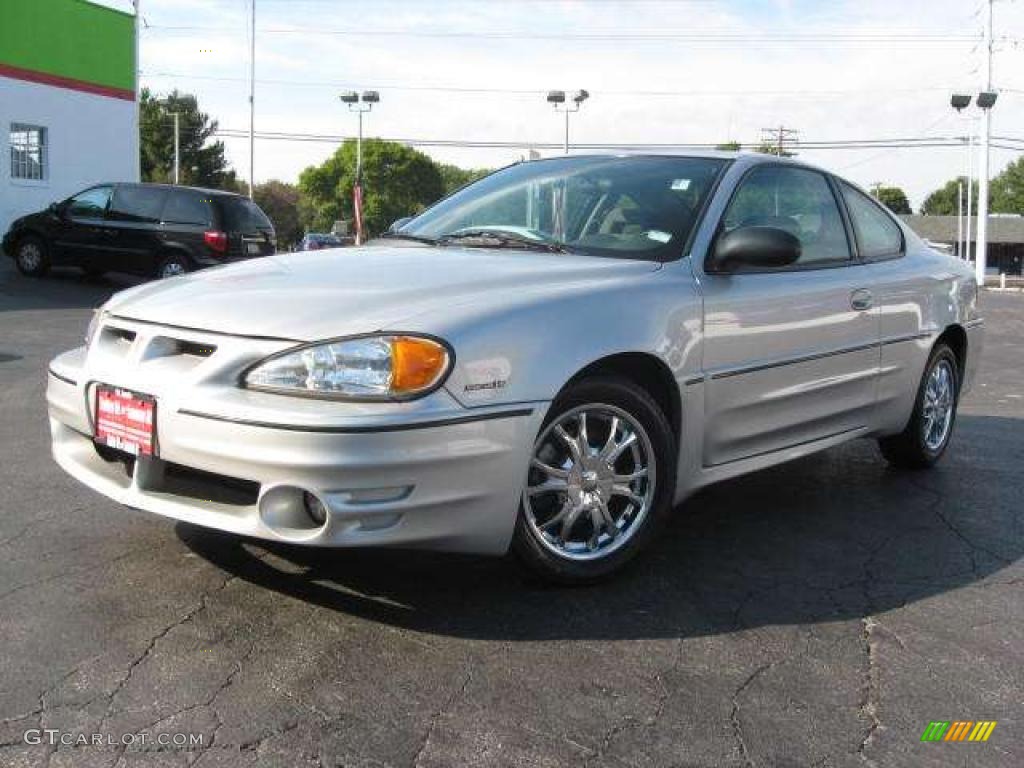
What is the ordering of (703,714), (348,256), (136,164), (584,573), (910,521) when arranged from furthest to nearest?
(136,164) → (910,521) → (348,256) → (584,573) → (703,714)

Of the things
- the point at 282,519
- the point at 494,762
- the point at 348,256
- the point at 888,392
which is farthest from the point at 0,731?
the point at 888,392

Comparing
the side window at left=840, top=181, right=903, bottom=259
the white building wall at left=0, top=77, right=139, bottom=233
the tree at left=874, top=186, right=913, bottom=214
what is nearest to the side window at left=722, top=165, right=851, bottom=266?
the side window at left=840, top=181, right=903, bottom=259

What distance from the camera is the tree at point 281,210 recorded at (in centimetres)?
8744

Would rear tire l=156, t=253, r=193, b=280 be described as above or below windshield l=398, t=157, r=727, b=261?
above

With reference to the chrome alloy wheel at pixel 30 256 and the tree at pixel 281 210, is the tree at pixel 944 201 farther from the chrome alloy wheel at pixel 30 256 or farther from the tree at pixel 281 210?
the chrome alloy wheel at pixel 30 256

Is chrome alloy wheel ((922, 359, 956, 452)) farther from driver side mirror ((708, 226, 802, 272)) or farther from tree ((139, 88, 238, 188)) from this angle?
tree ((139, 88, 238, 188))

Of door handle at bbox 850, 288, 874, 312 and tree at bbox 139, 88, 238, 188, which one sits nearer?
door handle at bbox 850, 288, 874, 312

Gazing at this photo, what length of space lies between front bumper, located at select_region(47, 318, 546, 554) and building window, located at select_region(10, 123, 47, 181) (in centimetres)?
2142

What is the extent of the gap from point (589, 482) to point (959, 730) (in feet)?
4.50

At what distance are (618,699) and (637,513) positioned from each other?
3.39ft

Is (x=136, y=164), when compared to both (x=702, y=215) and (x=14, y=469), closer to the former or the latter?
(x=14, y=469)

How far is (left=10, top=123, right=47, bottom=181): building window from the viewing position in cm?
2236

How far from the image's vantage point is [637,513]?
3820mm
